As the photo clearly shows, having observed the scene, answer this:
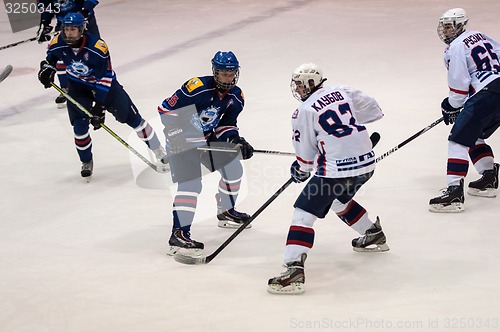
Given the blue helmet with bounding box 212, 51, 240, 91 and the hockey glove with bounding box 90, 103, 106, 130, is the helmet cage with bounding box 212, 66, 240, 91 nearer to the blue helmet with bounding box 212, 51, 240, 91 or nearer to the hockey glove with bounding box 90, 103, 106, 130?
the blue helmet with bounding box 212, 51, 240, 91

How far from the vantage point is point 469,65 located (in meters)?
4.47

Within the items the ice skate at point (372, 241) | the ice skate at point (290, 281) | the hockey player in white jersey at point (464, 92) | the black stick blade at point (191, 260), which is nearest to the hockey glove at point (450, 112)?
the hockey player in white jersey at point (464, 92)

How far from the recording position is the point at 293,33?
8.59 m

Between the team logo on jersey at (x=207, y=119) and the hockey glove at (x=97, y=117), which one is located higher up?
the team logo on jersey at (x=207, y=119)

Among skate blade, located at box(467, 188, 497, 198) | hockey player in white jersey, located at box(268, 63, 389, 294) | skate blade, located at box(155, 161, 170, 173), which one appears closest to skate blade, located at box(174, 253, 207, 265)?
hockey player in white jersey, located at box(268, 63, 389, 294)

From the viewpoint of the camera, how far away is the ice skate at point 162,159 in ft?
17.4

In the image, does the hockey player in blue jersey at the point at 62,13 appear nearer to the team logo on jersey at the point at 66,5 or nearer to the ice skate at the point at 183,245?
the team logo on jersey at the point at 66,5

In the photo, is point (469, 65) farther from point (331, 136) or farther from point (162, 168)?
point (162, 168)

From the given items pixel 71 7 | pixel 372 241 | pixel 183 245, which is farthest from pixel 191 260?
pixel 71 7

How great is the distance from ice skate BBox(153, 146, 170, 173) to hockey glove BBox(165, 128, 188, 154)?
1093 millimetres

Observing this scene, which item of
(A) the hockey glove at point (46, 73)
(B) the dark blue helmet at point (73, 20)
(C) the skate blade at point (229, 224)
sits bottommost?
(C) the skate blade at point (229, 224)

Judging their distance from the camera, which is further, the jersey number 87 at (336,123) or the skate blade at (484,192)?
the skate blade at (484,192)

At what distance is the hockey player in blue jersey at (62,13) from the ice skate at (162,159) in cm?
92

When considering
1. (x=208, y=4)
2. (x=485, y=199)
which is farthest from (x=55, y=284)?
(x=208, y=4)
